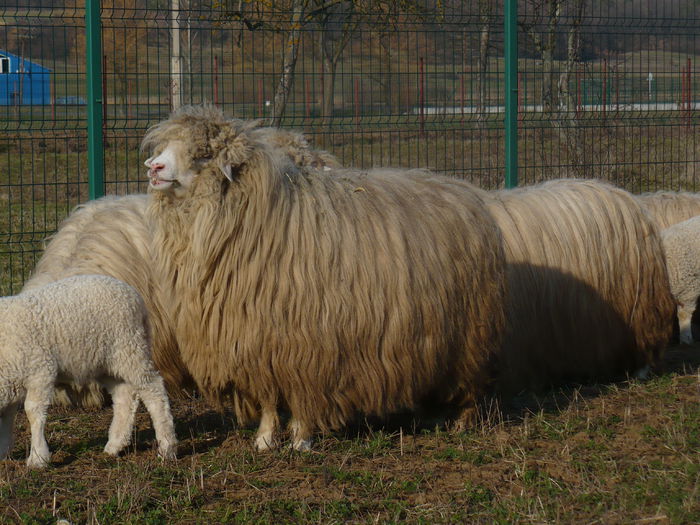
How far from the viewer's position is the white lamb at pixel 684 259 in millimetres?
7383

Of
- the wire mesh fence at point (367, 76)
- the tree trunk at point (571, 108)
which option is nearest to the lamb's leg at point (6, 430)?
the wire mesh fence at point (367, 76)

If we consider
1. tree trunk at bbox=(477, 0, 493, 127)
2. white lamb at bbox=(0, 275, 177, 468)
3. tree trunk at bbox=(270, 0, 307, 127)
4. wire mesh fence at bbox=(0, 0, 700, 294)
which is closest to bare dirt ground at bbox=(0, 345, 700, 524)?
white lamb at bbox=(0, 275, 177, 468)

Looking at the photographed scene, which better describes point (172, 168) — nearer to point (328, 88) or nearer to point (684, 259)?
point (684, 259)

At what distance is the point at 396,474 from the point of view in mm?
4594

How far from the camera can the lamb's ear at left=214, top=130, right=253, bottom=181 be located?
483 centimetres

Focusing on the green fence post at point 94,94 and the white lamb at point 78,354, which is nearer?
the white lamb at point 78,354

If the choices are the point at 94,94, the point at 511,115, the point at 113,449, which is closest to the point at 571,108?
the point at 511,115

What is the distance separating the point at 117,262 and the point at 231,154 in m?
1.57

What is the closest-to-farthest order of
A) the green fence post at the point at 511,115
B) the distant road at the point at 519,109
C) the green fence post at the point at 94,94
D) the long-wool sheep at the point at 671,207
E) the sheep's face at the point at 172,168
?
the sheep's face at the point at 172,168, the green fence post at the point at 94,94, the long-wool sheep at the point at 671,207, the green fence post at the point at 511,115, the distant road at the point at 519,109

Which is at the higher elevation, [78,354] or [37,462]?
[78,354]

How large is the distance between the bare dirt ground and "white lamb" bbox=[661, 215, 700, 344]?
1.76m

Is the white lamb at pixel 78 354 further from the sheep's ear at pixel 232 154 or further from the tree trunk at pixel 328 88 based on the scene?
the tree trunk at pixel 328 88

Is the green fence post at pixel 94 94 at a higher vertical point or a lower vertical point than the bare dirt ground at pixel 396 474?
higher

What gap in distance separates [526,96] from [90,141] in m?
4.05
